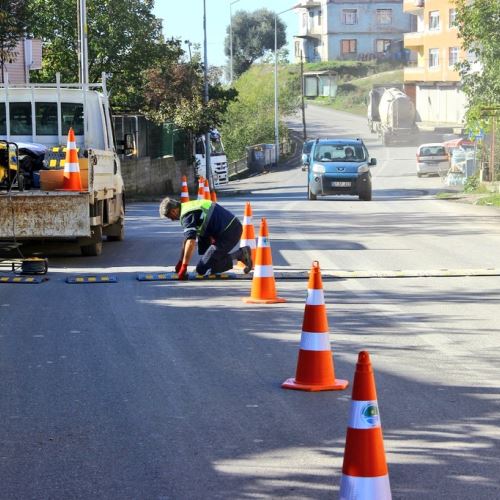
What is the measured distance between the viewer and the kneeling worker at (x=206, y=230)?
1445cm

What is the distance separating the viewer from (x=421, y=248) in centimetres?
1936

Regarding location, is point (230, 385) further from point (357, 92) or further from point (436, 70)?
point (357, 92)

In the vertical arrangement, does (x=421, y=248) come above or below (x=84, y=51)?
below

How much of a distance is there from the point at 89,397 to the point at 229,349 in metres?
2.03

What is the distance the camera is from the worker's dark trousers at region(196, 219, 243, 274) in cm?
1461

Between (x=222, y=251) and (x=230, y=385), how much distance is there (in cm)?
607

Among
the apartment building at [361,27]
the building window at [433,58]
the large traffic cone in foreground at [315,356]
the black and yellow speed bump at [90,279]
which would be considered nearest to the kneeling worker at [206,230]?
the black and yellow speed bump at [90,279]

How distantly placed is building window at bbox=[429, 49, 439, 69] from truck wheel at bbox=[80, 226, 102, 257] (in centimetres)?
7359

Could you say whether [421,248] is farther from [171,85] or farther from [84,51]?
[171,85]

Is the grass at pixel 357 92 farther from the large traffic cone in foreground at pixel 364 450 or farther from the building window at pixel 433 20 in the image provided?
the large traffic cone in foreground at pixel 364 450

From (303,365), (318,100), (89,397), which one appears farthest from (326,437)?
(318,100)

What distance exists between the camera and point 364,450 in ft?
18.2

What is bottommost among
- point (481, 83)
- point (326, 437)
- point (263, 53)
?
point (326, 437)

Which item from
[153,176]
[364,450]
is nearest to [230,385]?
[364,450]
